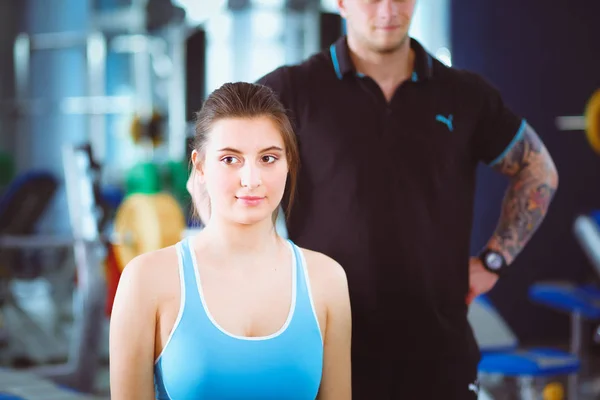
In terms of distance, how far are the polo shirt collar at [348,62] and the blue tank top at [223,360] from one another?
0.69 meters

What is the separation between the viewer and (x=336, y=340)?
4.13ft

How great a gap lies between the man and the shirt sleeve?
2.0 inches

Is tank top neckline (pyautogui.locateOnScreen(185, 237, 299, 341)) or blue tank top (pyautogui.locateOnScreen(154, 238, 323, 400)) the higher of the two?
tank top neckline (pyautogui.locateOnScreen(185, 237, 299, 341))

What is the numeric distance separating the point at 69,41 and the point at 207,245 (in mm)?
7135

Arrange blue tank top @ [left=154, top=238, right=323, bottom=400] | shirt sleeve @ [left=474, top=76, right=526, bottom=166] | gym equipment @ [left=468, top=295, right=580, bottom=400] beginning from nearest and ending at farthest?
blue tank top @ [left=154, top=238, right=323, bottom=400] < shirt sleeve @ [left=474, top=76, right=526, bottom=166] < gym equipment @ [left=468, top=295, right=580, bottom=400]

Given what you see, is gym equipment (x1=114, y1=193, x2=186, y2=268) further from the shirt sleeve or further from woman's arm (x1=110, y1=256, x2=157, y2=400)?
woman's arm (x1=110, y1=256, x2=157, y2=400)

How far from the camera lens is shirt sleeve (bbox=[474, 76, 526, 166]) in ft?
5.93

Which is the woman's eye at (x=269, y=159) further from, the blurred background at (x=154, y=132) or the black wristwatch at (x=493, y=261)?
the black wristwatch at (x=493, y=261)

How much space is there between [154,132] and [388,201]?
4.83 m

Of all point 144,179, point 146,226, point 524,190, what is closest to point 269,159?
point 524,190

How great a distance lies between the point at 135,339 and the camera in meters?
1.14

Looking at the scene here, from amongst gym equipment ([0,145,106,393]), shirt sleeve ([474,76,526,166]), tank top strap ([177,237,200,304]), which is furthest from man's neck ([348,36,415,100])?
gym equipment ([0,145,106,393])

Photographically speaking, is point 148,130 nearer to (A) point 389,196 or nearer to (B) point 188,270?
(A) point 389,196

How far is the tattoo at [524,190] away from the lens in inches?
73.9
